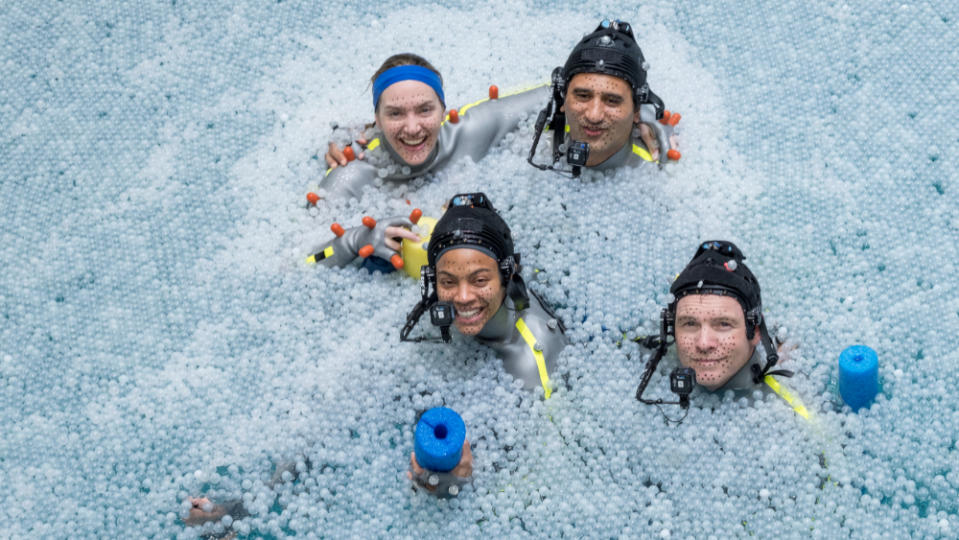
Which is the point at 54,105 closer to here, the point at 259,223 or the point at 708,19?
the point at 259,223

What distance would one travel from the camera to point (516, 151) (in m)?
5.67

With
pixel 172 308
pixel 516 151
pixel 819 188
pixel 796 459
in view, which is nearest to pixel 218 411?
pixel 172 308

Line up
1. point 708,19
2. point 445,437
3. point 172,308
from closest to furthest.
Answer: point 445,437, point 172,308, point 708,19

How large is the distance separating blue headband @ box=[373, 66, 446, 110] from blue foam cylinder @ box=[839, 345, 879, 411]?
6.23ft

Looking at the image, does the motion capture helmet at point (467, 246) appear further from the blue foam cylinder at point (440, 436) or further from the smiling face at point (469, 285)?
the blue foam cylinder at point (440, 436)

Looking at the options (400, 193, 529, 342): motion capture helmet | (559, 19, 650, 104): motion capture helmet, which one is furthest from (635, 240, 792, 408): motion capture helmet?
(559, 19, 650, 104): motion capture helmet

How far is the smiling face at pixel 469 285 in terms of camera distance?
475cm

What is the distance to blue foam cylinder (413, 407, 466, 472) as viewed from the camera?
4.55 m

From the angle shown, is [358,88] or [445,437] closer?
[445,437]

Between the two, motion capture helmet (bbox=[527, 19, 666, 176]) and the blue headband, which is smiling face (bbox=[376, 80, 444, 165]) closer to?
the blue headband

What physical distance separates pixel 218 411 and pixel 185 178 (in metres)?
1.25

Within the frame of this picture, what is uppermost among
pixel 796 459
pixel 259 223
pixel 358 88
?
pixel 358 88

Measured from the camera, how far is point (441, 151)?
5.57 metres

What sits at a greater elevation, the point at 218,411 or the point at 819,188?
the point at 819,188
